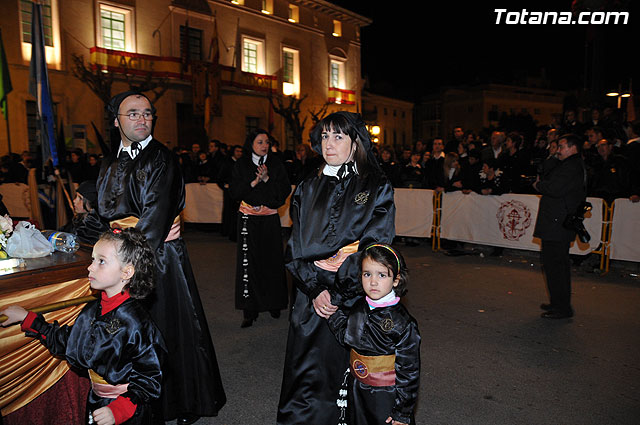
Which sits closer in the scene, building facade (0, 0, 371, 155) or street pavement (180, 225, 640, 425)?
street pavement (180, 225, 640, 425)

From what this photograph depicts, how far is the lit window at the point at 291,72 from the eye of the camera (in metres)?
32.7

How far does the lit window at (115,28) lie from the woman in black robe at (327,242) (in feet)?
76.3

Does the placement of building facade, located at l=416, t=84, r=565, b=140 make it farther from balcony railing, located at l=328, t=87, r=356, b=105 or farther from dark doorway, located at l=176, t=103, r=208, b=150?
dark doorway, located at l=176, t=103, r=208, b=150

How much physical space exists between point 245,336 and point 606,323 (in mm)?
4117

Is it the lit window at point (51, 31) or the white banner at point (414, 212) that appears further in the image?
the lit window at point (51, 31)

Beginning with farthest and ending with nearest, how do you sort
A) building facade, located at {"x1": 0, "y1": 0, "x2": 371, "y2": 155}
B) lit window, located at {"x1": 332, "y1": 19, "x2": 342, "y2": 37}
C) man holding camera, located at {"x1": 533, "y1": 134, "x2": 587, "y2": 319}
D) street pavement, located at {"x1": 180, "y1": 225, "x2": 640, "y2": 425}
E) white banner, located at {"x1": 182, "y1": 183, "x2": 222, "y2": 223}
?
lit window, located at {"x1": 332, "y1": 19, "x2": 342, "y2": 37}, building facade, located at {"x1": 0, "y1": 0, "x2": 371, "y2": 155}, white banner, located at {"x1": 182, "y1": 183, "x2": 222, "y2": 223}, man holding camera, located at {"x1": 533, "y1": 134, "x2": 587, "y2": 319}, street pavement, located at {"x1": 180, "y1": 225, "x2": 640, "y2": 425}

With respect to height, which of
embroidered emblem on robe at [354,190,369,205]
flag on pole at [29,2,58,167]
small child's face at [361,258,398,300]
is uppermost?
flag on pole at [29,2,58,167]

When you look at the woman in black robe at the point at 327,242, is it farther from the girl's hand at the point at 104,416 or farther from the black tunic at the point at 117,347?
the girl's hand at the point at 104,416

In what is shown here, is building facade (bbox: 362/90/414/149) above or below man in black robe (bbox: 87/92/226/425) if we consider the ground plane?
above

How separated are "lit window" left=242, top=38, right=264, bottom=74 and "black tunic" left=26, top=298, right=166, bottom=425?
2914 centimetres

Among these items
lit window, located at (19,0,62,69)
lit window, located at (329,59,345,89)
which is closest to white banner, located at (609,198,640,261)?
lit window, located at (19,0,62,69)

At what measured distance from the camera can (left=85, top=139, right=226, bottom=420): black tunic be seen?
10.8ft

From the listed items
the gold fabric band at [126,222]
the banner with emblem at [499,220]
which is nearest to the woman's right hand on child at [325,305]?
the gold fabric band at [126,222]

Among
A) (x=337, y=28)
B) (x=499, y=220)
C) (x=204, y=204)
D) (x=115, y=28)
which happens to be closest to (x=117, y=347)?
(x=499, y=220)
